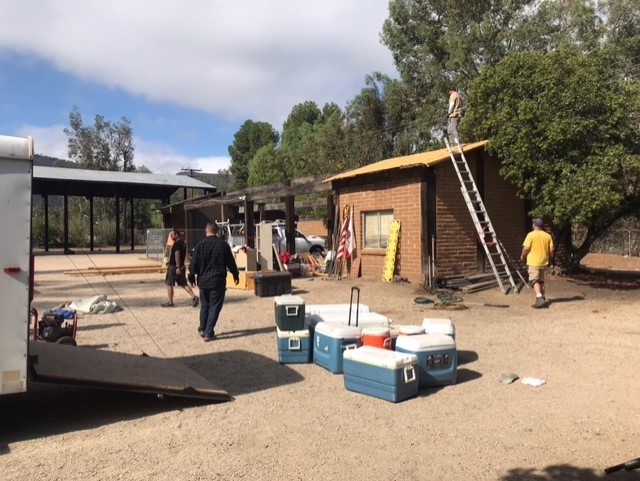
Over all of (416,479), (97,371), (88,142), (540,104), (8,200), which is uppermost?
(88,142)

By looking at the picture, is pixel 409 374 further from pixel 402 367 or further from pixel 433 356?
pixel 433 356

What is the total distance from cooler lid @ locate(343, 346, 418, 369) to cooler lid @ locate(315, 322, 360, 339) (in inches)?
21.0

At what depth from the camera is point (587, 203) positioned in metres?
12.3

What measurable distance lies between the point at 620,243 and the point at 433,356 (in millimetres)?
27570

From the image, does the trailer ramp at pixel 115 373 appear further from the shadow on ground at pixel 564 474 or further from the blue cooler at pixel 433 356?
the shadow on ground at pixel 564 474

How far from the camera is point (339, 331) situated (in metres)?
6.49

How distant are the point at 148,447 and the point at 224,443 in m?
0.61

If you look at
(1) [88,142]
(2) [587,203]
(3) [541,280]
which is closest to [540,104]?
(2) [587,203]

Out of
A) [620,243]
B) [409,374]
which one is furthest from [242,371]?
[620,243]

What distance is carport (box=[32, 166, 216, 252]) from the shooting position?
3600 centimetres

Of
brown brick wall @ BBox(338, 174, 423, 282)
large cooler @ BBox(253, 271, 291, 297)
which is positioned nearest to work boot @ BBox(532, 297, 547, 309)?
brown brick wall @ BBox(338, 174, 423, 282)

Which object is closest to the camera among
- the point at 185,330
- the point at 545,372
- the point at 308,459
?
the point at 308,459

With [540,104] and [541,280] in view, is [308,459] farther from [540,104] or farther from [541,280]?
[540,104]

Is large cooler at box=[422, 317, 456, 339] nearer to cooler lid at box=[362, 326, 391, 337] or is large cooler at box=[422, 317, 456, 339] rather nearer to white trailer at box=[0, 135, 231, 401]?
cooler lid at box=[362, 326, 391, 337]
